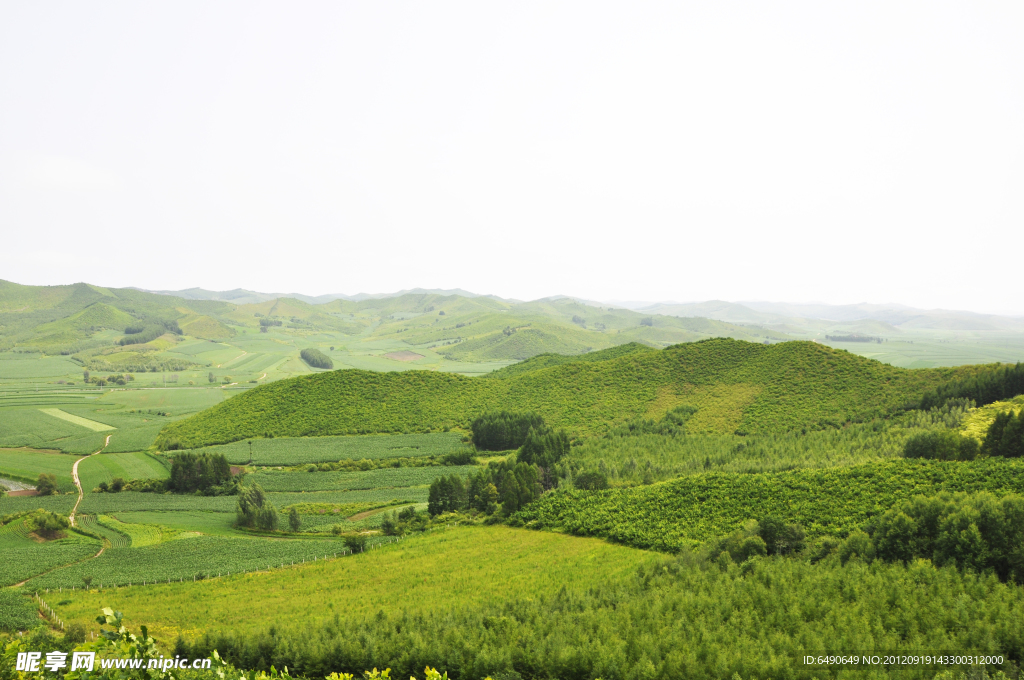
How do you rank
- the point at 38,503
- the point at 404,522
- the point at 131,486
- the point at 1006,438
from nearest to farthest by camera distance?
the point at 1006,438
the point at 404,522
the point at 38,503
the point at 131,486

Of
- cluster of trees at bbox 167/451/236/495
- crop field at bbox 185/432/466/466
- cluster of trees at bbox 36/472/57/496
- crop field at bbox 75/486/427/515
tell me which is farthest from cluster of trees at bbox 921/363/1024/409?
cluster of trees at bbox 36/472/57/496

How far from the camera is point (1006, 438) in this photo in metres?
57.6

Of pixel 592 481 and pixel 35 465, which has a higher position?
pixel 592 481

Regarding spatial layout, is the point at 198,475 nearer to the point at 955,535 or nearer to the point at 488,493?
the point at 488,493

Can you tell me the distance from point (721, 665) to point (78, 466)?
116 m

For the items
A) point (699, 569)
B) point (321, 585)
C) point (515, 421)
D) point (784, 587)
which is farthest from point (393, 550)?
point (515, 421)

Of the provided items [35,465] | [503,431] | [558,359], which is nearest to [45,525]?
[35,465]

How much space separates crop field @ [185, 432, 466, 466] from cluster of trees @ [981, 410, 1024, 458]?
80.9 m

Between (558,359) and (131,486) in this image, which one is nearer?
(131,486)

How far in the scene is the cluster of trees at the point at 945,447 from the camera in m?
58.9

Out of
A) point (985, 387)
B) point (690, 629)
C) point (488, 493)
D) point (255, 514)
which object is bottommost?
point (255, 514)

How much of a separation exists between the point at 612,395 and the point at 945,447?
65.0m

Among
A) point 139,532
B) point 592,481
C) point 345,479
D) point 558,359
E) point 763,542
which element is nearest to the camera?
point 763,542

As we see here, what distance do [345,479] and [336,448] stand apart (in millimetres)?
16571
